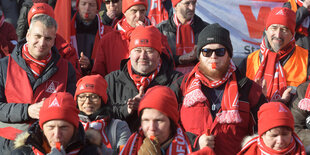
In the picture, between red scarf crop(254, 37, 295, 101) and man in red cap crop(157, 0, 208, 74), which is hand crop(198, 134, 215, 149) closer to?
red scarf crop(254, 37, 295, 101)

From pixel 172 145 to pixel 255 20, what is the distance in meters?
4.93

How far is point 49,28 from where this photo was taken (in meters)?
5.58

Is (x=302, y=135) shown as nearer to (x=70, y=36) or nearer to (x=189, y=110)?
(x=189, y=110)

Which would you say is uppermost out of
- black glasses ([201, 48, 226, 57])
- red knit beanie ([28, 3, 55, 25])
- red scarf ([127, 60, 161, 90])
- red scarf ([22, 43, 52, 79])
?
red knit beanie ([28, 3, 55, 25])

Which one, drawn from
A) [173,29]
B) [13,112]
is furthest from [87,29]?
[13,112]

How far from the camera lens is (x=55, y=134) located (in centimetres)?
436

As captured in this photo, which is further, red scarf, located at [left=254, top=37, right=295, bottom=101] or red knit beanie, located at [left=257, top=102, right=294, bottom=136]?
red scarf, located at [left=254, top=37, right=295, bottom=101]

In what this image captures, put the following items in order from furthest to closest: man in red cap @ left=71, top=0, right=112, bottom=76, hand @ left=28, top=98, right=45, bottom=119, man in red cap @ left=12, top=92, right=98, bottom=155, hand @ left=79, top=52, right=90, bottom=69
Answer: man in red cap @ left=71, top=0, right=112, bottom=76 → hand @ left=79, top=52, right=90, bottom=69 → hand @ left=28, top=98, right=45, bottom=119 → man in red cap @ left=12, top=92, right=98, bottom=155

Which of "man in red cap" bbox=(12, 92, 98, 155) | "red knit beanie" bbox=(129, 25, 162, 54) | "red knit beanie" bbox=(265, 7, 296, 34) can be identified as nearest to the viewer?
"man in red cap" bbox=(12, 92, 98, 155)

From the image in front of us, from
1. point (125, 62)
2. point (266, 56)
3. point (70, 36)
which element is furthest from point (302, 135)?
point (70, 36)

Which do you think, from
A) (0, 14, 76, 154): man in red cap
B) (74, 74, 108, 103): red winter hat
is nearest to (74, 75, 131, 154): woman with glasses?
(74, 74, 108, 103): red winter hat

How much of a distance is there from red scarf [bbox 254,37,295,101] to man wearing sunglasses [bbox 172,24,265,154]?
1.44m

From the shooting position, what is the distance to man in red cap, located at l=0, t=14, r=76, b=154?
547 cm

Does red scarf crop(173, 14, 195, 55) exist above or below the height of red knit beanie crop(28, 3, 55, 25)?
below
